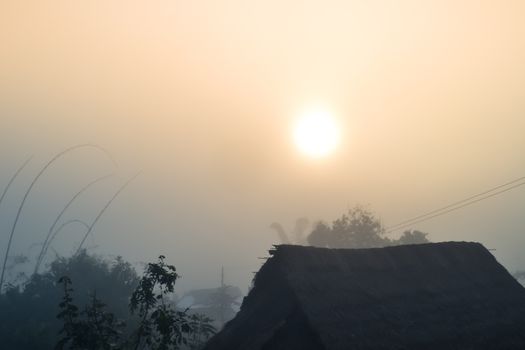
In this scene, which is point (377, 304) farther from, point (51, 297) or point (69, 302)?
point (51, 297)

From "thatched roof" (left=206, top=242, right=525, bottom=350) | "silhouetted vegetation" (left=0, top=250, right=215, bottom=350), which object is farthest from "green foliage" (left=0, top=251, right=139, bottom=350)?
"thatched roof" (left=206, top=242, right=525, bottom=350)

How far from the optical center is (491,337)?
48.5ft

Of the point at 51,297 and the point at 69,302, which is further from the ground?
the point at 51,297

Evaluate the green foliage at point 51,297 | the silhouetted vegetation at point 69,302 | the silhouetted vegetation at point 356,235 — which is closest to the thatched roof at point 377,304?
the silhouetted vegetation at point 69,302

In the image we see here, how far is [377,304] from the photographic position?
592 inches

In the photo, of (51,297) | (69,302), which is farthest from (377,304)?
(51,297)

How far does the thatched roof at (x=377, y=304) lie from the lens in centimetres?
1323

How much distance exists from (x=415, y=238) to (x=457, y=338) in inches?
1797

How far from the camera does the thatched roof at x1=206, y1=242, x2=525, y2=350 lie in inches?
521

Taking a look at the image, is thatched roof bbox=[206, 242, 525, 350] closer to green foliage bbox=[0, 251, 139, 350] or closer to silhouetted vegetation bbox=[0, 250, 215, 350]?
silhouetted vegetation bbox=[0, 250, 215, 350]

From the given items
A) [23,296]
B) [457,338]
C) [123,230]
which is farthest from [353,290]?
[123,230]

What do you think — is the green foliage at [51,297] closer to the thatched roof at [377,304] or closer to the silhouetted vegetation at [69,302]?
the silhouetted vegetation at [69,302]

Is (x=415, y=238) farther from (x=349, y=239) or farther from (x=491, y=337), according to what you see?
(x=491, y=337)

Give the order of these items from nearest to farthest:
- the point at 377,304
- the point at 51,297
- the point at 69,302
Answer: the point at 377,304, the point at 69,302, the point at 51,297
